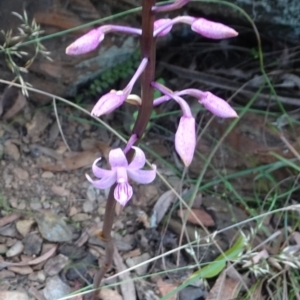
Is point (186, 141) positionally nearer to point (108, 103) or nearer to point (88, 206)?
point (108, 103)

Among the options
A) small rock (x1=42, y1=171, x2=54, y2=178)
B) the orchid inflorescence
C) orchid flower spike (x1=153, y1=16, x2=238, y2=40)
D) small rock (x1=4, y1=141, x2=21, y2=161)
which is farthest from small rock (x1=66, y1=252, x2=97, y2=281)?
orchid flower spike (x1=153, y1=16, x2=238, y2=40)

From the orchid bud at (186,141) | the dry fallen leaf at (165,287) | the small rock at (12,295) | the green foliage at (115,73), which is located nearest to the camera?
the orchid bud at (186,141)

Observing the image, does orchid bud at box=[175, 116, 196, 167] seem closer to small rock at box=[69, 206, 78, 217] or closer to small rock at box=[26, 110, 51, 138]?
small rock at box=[69, 206, 78, 217]

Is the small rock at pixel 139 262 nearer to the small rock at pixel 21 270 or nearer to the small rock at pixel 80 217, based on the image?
the small rock at pixel 80 217

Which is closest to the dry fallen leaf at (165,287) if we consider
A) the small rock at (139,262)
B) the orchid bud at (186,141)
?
the small rock at (139,262)

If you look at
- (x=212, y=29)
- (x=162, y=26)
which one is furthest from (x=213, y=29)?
(x=162, y=26)
